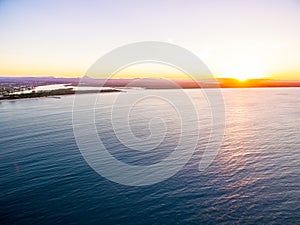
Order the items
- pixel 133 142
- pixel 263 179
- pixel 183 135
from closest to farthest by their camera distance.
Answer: pixel 263 179, pixel 133 142, pixel 183 135

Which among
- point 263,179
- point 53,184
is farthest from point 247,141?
point 53,184

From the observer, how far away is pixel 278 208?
75.4 feet

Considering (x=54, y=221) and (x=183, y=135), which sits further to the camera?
(x=183, y=135)

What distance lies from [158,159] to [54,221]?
19.3 m

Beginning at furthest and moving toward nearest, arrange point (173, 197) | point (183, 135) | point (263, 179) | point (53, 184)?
point (183, 135) → point (263, 179) → point (53, 184) → point (173, 197)

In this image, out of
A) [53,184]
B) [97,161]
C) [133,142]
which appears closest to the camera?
[53,184]

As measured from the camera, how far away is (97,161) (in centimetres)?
3534

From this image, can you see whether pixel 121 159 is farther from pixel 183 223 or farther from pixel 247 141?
pixel 247 141

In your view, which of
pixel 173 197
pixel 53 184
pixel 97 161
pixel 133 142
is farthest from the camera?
pixel 133 142

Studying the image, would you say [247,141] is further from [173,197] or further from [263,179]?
[173,197]

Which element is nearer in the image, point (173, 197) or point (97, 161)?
point (173, 197)

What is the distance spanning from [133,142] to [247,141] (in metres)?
24.8

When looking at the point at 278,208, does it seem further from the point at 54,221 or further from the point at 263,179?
the point at 54,221

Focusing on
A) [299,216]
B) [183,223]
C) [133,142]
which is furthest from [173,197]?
[133,142]
